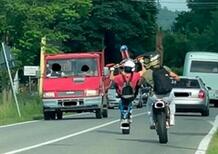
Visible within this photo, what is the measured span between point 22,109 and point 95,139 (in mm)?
17674

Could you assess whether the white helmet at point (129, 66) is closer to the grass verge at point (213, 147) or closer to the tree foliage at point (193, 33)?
the grass verge at point (213, 147)

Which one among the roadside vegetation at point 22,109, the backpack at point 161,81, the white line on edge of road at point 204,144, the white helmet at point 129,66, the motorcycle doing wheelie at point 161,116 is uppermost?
the white helmet at point 129,66

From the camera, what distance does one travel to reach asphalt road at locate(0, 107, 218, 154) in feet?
54.4

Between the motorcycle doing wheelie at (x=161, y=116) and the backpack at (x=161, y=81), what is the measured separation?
0.28 meters

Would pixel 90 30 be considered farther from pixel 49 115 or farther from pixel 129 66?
pixel 129 66

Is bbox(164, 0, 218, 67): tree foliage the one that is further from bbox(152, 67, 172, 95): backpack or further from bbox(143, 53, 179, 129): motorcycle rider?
bbox(152, 67, 172, 95): backpack

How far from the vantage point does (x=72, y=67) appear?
31.5 meters

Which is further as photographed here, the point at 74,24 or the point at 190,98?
the point at 74,24

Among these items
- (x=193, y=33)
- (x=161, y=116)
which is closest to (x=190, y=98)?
(x=161, y=116)

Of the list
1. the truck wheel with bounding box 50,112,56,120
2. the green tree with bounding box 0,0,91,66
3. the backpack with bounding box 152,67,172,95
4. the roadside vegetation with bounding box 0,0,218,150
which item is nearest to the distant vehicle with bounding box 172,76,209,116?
the truck wheel with bounding box 50,112,56,120

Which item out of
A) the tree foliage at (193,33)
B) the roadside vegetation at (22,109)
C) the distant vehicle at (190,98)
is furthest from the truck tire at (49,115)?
the tree foliage at (193,33)

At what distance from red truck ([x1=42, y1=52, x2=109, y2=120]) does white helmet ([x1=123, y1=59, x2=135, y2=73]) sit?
9.40 metres

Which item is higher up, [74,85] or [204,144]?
[74,85]

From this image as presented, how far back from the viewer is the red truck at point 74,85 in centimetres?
3073
